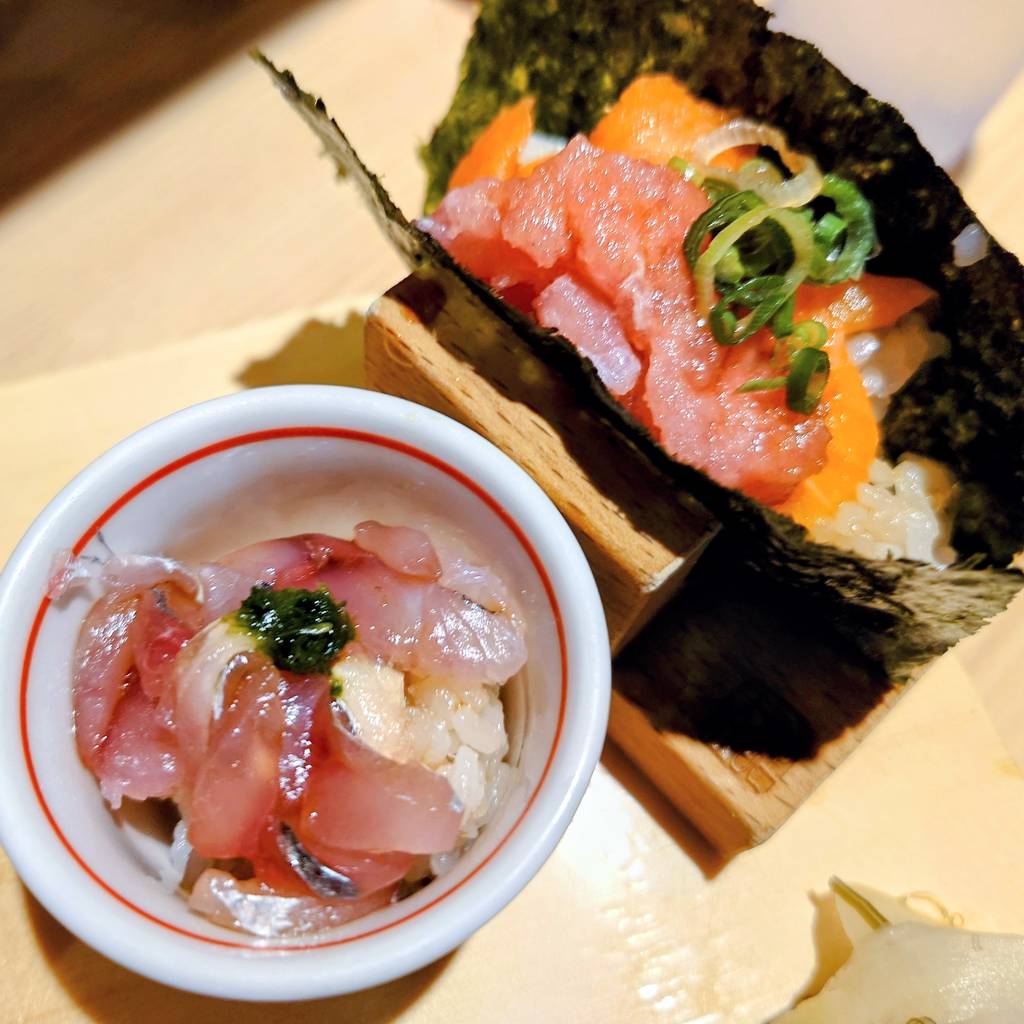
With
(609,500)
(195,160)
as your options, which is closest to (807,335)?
(609,500)

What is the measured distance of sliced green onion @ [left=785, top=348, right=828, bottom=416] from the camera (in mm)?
791

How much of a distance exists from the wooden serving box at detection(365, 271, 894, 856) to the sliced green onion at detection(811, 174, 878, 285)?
0.29 metres

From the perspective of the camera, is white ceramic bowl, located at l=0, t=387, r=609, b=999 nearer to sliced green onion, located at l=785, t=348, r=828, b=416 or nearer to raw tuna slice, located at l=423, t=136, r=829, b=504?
raw tuna slice, located at l=423, t=136, r=829, b=504

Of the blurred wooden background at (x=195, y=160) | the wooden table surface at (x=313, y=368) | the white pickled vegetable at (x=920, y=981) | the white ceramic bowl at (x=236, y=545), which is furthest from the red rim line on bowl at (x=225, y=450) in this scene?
the blurred wooden background at (x=195, y=160)

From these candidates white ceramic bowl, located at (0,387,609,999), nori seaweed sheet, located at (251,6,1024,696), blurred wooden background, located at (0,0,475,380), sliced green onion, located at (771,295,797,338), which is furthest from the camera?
blurred wooden background, located at (0,0,475,380)

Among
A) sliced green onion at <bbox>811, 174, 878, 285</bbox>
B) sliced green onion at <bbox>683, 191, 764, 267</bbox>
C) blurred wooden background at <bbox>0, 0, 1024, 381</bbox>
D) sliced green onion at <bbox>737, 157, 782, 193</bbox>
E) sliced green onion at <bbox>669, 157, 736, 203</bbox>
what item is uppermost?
blurred wooden background at <bbox>0, 0, 1024, 381</bbox>

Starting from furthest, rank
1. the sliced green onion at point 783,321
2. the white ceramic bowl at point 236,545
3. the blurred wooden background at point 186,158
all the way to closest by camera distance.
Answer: the blurred wooden background at point 186,158, the sliced green onion at point 783,321, the white ceramic bowl at point 236,545

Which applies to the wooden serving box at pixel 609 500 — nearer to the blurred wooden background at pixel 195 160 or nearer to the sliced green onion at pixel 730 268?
the sliced green onion at pixel 730 268

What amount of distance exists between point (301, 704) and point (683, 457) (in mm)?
364

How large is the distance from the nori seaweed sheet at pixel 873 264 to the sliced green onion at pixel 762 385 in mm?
121

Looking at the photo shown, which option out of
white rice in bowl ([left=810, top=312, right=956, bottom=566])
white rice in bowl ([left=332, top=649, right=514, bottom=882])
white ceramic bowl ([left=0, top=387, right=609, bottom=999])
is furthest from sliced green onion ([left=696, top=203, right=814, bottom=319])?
white rice in bowl ([left=332, top=649, right=514, bottom=882])

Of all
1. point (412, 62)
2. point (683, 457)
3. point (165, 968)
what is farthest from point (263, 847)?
point (412, 62)

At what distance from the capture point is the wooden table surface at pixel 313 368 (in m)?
0.82

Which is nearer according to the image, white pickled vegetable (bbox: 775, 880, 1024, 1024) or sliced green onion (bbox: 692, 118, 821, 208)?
white pickled vegetable (bbox: 775, 880, 1024, 1024)
